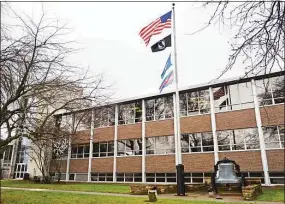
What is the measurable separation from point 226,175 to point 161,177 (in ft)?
36.6

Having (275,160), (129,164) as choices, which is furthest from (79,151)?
(275,160)

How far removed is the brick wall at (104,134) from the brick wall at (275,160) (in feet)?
51.6

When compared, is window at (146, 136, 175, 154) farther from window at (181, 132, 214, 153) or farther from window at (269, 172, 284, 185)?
window at (269, 172, 284, 185)

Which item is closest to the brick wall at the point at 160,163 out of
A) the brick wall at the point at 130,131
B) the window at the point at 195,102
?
the brick wall at the point at 130,131

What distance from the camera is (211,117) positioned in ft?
79.1

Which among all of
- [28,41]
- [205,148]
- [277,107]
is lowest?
[205,148]

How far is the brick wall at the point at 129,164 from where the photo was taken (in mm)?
27116

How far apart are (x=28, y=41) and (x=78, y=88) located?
1969 millimetres

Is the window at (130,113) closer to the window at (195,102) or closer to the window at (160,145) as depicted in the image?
the window at (160,145)

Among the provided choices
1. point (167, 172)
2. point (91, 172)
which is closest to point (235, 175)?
point (167, 172)

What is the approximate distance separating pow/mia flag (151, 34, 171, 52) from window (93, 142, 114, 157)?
16.6m

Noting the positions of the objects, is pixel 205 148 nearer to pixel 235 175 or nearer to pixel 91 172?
pixel 235 175

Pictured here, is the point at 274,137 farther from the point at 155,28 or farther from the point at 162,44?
the point at 155,28

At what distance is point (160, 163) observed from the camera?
25.7 m
